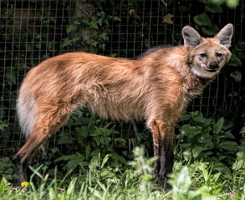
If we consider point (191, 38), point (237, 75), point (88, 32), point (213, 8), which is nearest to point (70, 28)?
point (88, 32)

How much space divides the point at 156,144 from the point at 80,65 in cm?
92

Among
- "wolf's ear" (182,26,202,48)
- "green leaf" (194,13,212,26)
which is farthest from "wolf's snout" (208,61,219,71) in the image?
"green leaf" (194,13,212,26)

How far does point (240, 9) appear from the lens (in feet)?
18.2

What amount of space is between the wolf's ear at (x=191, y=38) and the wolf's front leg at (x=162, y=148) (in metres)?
0.75

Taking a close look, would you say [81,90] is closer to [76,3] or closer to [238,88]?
[76,3]

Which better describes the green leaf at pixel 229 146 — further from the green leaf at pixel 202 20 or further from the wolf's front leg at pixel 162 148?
the green leaf at pixel 202 20

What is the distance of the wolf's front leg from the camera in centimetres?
436

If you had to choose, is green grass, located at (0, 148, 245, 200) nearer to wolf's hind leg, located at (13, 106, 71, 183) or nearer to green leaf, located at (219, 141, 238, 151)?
wolf's hind leg, located at (13, 106, 71, 183)

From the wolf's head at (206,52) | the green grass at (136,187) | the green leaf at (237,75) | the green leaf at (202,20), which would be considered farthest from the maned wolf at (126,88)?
the green leaf at (237,75)

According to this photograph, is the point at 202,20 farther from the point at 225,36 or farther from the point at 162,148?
the point at 162,148

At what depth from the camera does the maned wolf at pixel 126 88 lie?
14.1 feet

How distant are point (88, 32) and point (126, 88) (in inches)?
43.6

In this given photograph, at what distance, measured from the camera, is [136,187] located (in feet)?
12.5

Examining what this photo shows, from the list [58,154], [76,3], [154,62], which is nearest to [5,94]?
[58,154]
